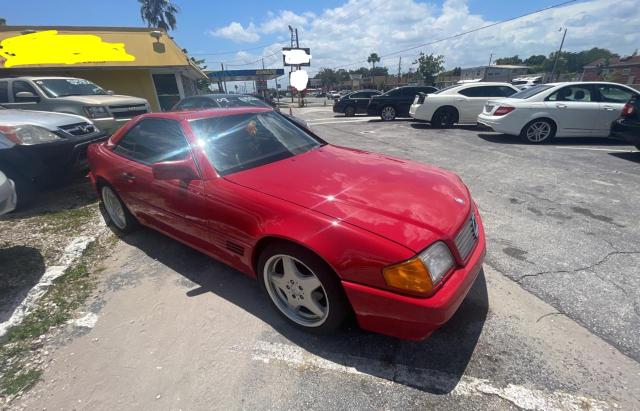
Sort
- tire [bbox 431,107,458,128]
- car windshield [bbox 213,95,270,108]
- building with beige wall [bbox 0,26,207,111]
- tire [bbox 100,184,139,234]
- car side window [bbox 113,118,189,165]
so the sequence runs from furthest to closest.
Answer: building with beige wall [bbox 0,26,207,111] → tire [bbox 431,107,458,128] → car windshield [bbox 213,95,270,108] → tire [bbox 100,184,139,234] → car side window [bbox 113,118,189,165]

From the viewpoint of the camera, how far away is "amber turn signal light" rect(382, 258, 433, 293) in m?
1.61

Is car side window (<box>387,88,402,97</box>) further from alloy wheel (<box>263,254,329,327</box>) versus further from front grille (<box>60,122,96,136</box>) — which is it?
alloy wheel (<box>263,254,329,327</box>)

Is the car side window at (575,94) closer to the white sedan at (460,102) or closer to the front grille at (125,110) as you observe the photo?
the white sedan at (460,102)

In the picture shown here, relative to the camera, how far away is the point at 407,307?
5.34 feet

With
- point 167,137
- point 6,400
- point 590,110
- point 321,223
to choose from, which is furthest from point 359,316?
point 590,110

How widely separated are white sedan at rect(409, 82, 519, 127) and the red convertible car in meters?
8.34

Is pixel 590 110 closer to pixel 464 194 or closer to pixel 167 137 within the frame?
pixel 464 194

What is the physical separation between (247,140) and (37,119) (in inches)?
151

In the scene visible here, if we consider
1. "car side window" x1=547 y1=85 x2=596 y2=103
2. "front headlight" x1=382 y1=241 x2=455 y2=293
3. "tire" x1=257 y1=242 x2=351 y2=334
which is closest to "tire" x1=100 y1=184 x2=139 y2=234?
"tire" x1=257 y1=242 x2=351 y2=334

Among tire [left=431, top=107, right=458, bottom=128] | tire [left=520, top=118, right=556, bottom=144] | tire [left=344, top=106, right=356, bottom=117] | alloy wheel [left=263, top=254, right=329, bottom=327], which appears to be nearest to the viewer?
alloy wheel [left=263, top=254, right=329, bottom=327]

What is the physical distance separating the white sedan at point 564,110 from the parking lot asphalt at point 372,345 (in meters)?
4.99

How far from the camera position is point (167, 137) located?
9.26ft

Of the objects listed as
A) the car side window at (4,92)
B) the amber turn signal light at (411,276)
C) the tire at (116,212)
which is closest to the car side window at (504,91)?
the amber turn signal light at (411,276)

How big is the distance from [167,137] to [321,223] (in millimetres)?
1901
